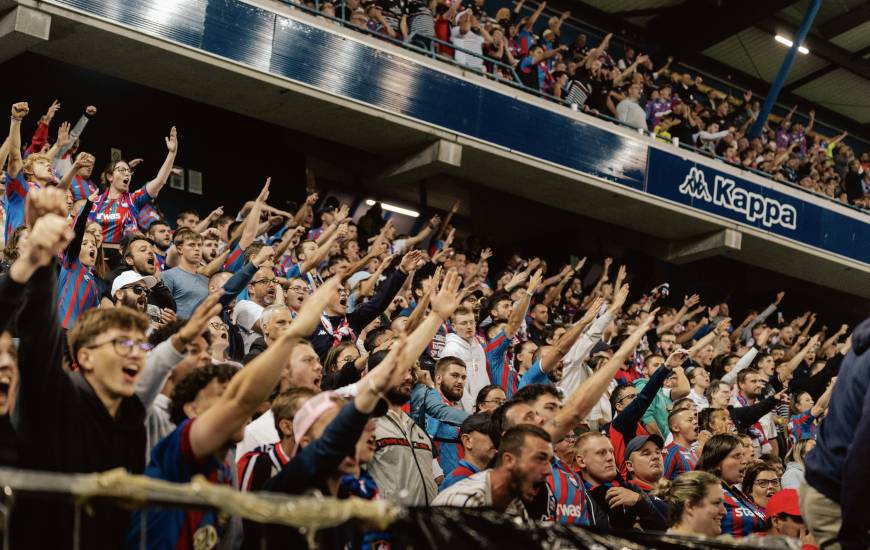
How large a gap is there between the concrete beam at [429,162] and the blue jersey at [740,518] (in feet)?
23.2

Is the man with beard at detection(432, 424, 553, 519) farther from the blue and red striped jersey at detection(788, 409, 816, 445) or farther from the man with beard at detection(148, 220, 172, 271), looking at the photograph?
the blue and red striped jersey at detection(788, 409, 816, 445)

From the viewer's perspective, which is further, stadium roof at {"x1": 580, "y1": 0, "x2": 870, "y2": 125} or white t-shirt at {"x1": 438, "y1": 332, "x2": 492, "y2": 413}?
stadium roof at {"x1": 580, "y1": 0, "x2": 870, "y2": 125}

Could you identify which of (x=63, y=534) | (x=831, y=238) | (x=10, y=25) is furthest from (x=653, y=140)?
(x=63, y=534)

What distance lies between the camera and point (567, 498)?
14.9ft

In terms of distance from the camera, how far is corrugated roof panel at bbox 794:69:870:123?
66.8 ft

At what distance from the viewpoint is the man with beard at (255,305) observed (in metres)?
6.20

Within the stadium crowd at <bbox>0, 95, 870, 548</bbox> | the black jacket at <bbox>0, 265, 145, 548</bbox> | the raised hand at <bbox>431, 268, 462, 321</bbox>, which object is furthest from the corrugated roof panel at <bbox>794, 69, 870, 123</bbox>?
the black jacket at <bbox>0, 265, 145, 548</bbox>

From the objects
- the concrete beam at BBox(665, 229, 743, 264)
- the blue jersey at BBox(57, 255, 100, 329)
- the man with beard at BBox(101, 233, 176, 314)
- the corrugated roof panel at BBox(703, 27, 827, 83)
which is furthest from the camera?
the corrugated roof panel at BBox(703, 27, 827, 83)

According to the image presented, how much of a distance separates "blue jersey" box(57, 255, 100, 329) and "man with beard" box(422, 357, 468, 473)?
2.13m

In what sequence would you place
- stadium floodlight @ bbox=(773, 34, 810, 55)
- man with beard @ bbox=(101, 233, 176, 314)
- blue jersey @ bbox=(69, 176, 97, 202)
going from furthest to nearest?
1. stadium floodlight @ bbox=(773, 34, 810, 55)
2. blue jersey @ bbox=(69, 176, 97, 202)
3. man with beard @ bbox=(101, 233, 176, 314)

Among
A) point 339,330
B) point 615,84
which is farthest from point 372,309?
point 615,84

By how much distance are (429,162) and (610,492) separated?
7436mm

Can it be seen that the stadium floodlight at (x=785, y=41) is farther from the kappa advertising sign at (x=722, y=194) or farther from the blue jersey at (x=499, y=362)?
the blue jersey at (x=499, y=362)

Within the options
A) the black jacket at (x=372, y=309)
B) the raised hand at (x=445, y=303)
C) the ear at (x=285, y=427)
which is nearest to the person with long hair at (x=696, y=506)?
the raised hand at (x=445, y=303)
